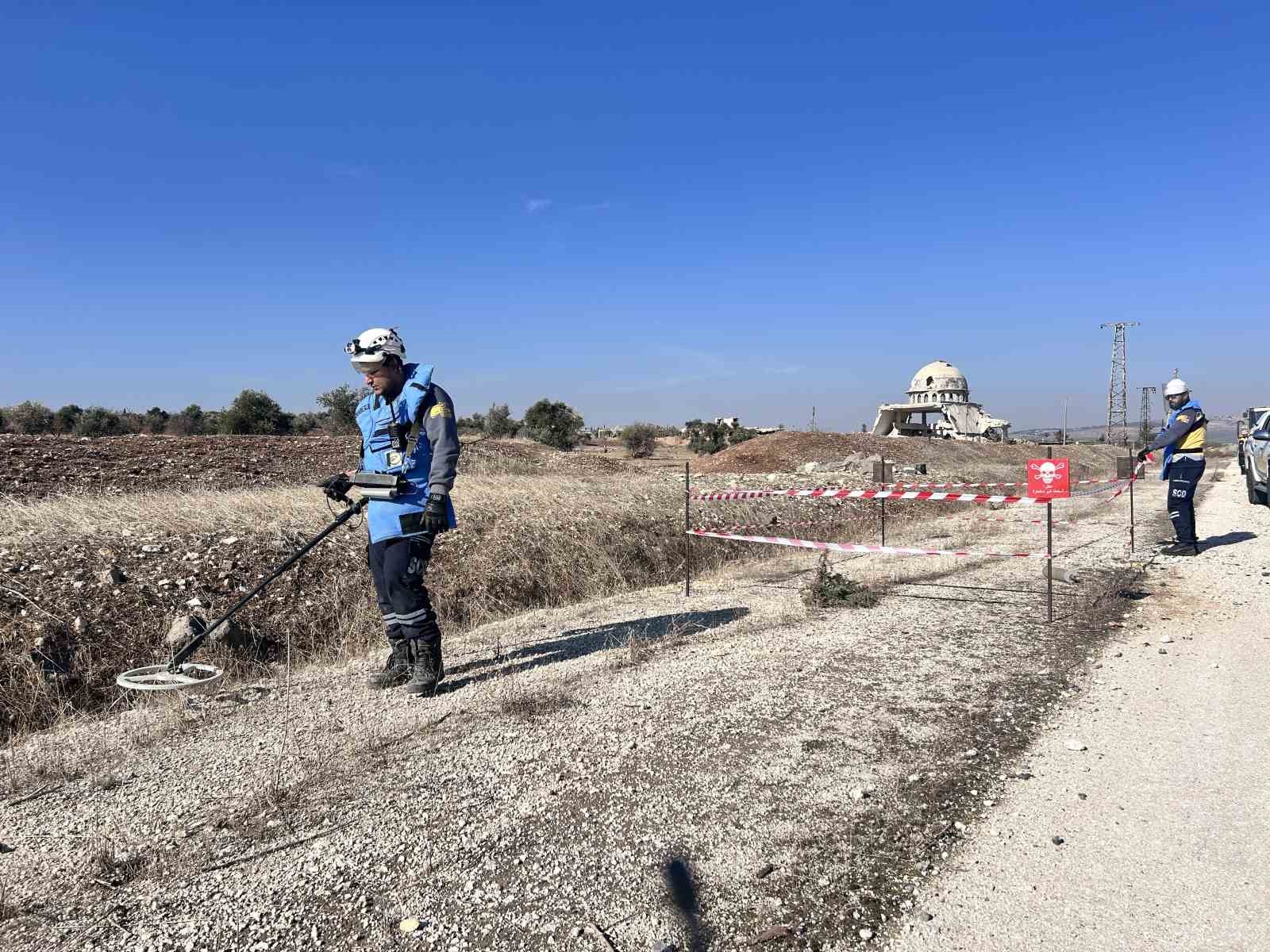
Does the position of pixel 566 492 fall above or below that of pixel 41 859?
above

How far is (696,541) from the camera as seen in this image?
433 inches

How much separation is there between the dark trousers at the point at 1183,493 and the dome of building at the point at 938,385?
51.8m

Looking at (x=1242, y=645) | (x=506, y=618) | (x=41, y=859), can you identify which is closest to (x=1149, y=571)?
(x=1242, y=645)

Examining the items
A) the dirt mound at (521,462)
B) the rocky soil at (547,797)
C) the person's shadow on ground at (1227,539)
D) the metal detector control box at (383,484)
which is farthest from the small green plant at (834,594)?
the dirt mound at (521,462)

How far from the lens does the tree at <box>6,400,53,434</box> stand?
107ft

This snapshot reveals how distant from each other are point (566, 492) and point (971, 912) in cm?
1008

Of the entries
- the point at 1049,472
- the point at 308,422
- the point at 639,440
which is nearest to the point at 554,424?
the point at 639,440

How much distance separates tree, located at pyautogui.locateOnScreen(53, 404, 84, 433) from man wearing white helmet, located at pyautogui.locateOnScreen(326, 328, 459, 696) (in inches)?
1402

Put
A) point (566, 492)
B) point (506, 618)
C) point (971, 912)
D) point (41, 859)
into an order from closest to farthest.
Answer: point (971, 912) → point (41, 859) → point (506, 618) → point (566, 492)

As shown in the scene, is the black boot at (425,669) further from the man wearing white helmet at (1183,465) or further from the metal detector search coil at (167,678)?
the man wearing white helmet at (1183,465)

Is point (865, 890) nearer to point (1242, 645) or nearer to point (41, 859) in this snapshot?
point (41, 859)

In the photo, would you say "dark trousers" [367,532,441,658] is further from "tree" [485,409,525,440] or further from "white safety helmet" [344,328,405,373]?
"tree" [485,409,525,440]

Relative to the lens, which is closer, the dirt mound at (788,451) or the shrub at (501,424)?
the dirt mound at (788,451)

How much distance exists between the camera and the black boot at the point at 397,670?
199 inches
